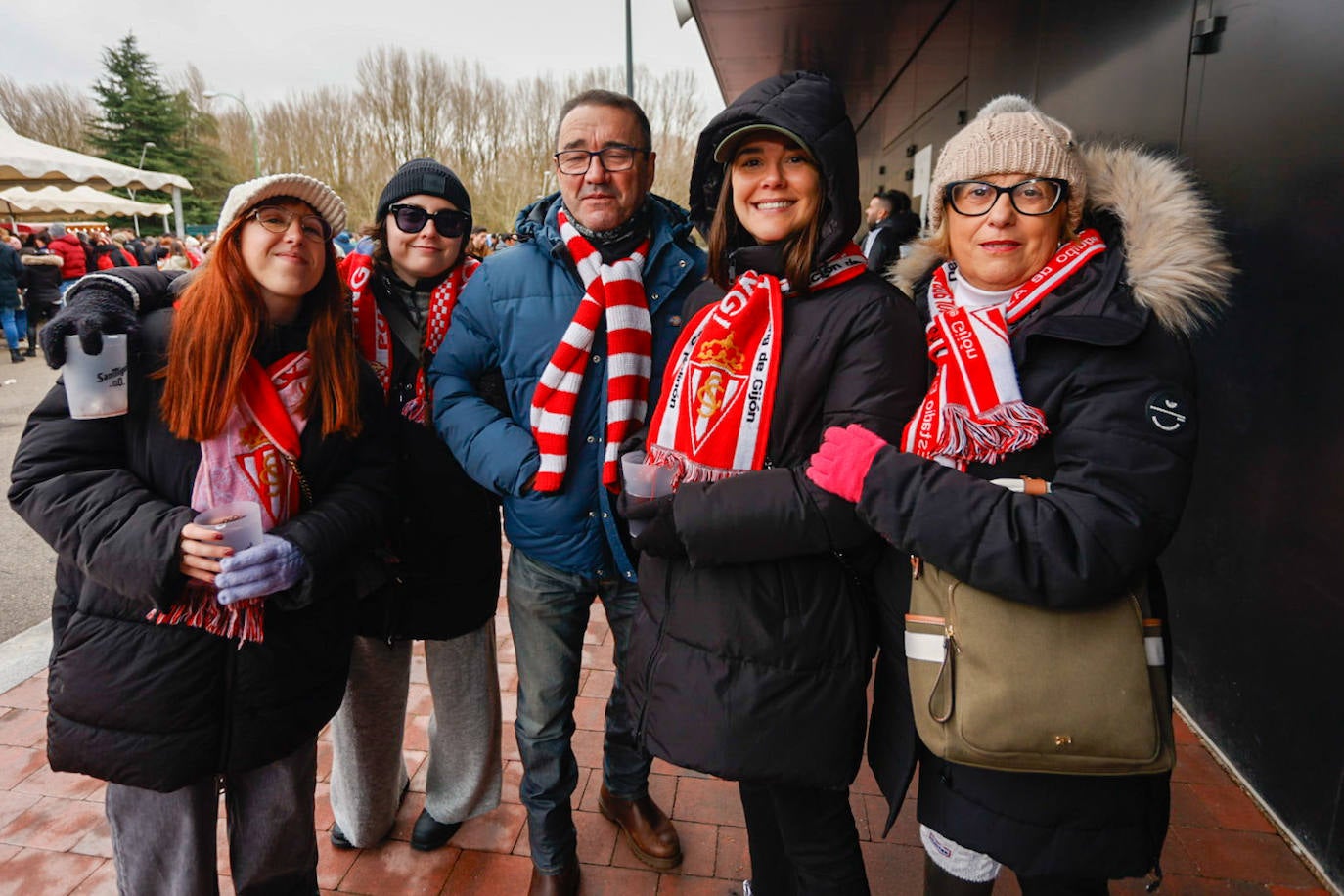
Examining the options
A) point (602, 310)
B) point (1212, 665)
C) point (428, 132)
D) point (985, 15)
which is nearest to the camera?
point (602, 310)

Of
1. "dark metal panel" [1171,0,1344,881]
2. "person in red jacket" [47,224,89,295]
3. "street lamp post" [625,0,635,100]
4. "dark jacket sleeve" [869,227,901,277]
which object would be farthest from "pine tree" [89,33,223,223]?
"dark metal panel" [1171,0,1344,881]

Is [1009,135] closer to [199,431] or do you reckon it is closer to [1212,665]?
[199,431]

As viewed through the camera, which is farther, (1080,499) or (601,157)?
(601,157)

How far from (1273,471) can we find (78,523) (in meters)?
3.27

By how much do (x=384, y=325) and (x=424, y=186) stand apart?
0.46m

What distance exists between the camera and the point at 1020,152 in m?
1.57

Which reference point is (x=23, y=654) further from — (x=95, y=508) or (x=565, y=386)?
(x=565, y=386)

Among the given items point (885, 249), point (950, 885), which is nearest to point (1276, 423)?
point (950, 885)

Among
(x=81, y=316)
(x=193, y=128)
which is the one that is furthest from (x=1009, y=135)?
(x=193, y=128)

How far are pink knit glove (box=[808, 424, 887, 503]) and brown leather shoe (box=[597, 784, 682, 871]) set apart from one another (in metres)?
1.57

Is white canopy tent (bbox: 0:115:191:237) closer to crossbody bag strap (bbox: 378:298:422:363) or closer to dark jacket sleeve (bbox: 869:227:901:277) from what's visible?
dark jacket sleeve (bbox: 869:227:901:277)

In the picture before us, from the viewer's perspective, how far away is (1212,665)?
289 centimetres

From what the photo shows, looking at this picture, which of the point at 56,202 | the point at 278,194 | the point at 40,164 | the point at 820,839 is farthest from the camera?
the point at 56,202

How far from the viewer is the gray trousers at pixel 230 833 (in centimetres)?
183
